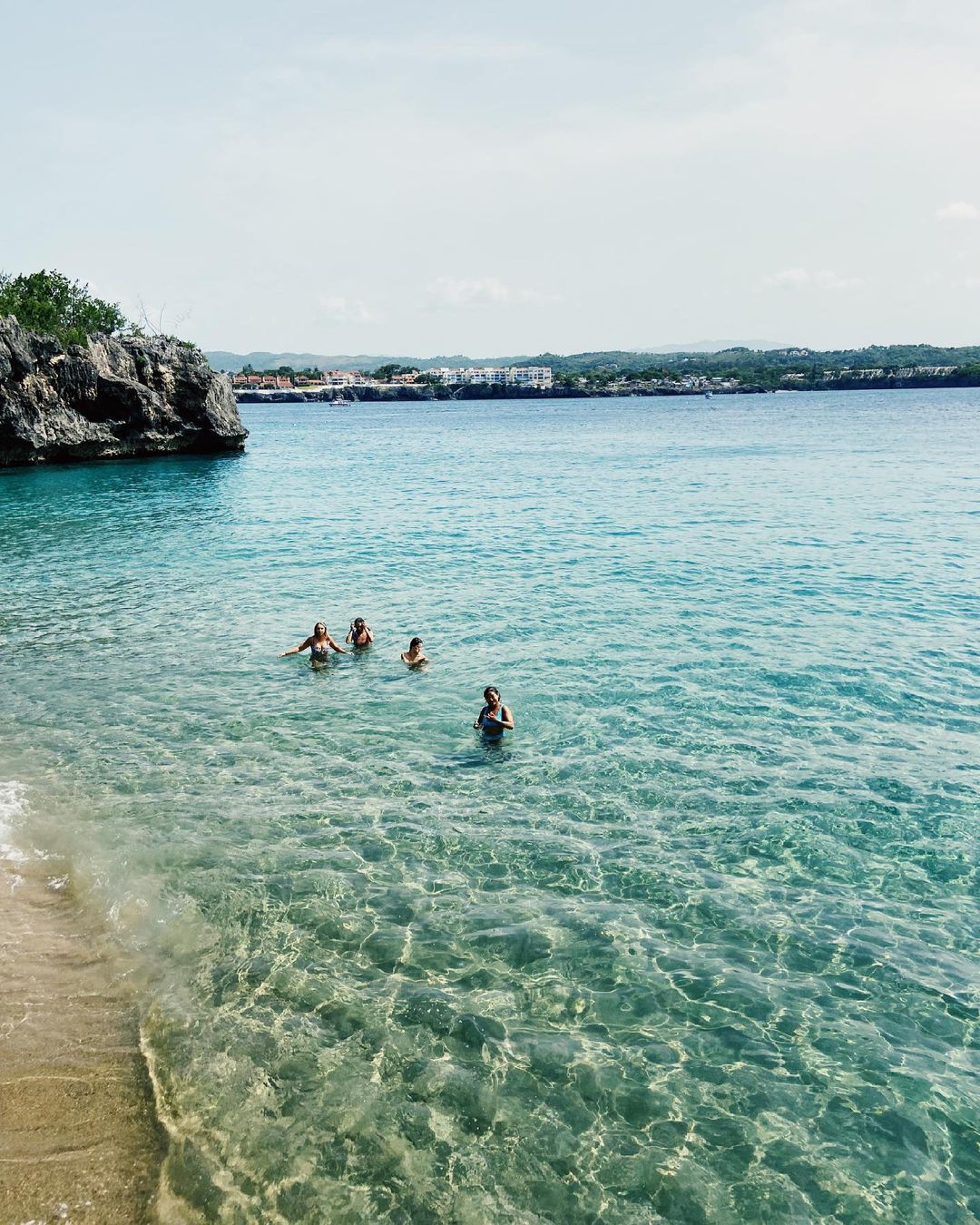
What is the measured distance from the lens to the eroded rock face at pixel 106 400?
56.6 m

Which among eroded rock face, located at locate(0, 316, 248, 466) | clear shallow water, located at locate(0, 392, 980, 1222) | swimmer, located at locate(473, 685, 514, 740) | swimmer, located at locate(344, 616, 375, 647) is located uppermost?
eroded rock face, located at locate(0, 316, 248, 466)

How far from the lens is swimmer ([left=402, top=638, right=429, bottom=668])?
61.3ft

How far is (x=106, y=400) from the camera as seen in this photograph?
205ft

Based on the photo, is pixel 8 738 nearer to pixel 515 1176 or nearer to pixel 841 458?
pixel 515 1176

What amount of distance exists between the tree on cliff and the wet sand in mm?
73180

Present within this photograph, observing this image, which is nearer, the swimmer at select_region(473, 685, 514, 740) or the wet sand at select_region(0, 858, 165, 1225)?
the wet sand at select_region(0, 858, 165, 1225)

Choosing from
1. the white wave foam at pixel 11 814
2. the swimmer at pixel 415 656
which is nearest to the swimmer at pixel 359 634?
the swimmer at pixel 415 656

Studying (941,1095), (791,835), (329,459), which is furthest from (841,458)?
(941,1095)

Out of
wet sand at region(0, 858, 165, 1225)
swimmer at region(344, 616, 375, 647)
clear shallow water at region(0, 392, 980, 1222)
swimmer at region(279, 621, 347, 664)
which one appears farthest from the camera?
swimmer at region(344, 616, 375, 647)

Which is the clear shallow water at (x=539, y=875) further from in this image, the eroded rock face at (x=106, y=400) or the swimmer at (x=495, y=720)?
the eroded rock face at (x=106, y=400)

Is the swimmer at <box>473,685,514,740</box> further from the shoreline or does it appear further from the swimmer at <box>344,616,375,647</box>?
the shoreline

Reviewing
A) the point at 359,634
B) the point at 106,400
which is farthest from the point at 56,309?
the point at 359,634

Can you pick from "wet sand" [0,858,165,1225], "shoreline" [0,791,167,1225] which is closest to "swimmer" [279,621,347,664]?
"shoreline" [0,791,167,1225]

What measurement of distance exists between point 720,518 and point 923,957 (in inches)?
1216
